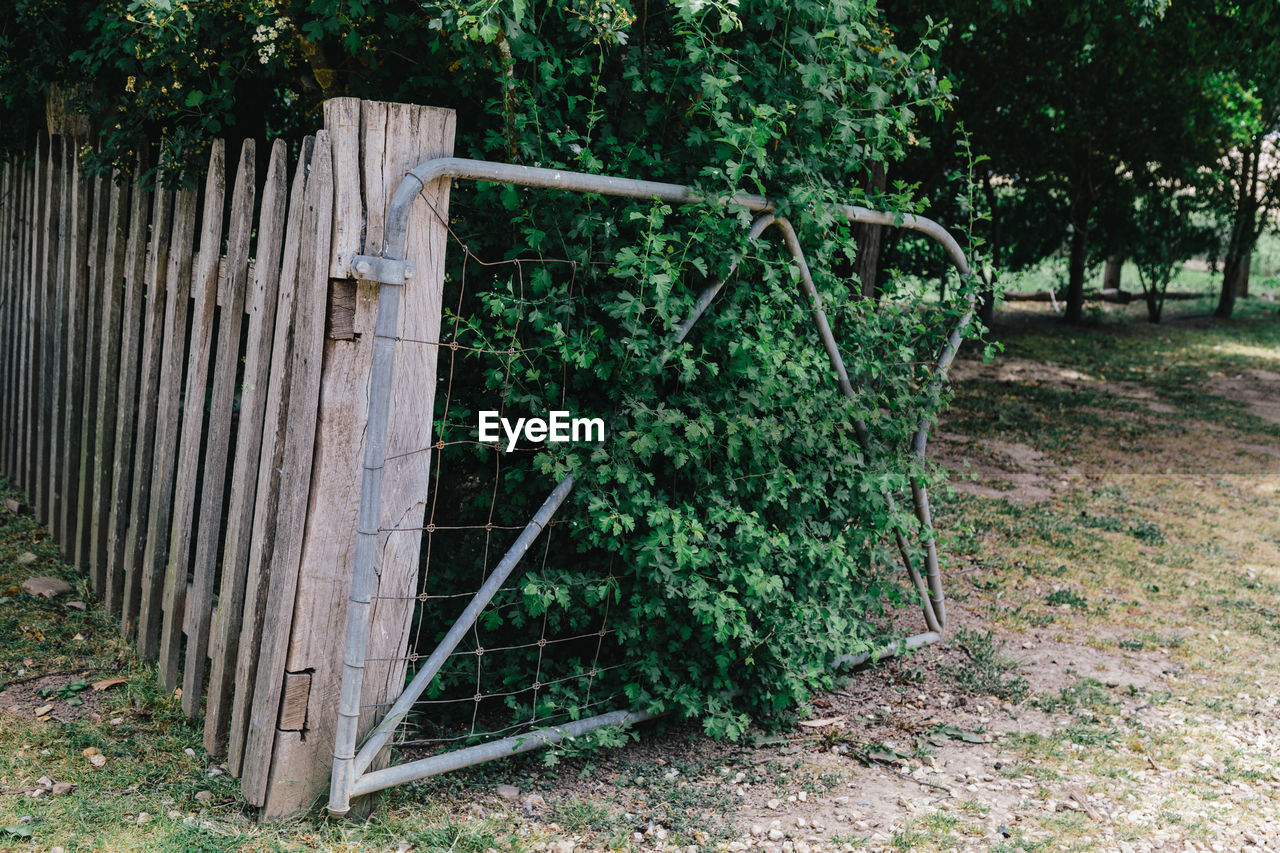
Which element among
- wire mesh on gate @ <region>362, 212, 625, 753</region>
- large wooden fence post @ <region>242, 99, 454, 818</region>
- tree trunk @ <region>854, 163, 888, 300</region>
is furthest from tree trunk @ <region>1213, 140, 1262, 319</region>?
large wooden fence post @ <region>242, 99, 454, 818</region>

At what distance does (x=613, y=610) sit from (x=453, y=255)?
1350 mm

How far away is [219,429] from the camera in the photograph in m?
3.49

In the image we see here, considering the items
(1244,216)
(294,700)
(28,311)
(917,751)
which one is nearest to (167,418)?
(294,700)

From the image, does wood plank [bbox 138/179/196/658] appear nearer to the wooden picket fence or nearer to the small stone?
the wooden picket fence

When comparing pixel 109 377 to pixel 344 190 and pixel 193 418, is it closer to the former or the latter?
pixel 193 418

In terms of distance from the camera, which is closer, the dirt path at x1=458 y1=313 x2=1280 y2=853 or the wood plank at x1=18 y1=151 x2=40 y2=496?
the dirt path at x1=458 y1=313 x2=1280 y2=853

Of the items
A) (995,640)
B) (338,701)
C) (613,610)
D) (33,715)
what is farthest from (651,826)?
(995,640)

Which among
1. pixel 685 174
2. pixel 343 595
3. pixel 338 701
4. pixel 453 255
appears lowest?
pixel 338 701

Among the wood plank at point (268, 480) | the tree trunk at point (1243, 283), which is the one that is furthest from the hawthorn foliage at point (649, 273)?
the tree trunk at point (1243, 283)

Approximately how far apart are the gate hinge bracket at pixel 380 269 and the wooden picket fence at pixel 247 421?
0.05m

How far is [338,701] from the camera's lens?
312 centimetres

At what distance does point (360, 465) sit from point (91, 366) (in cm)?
229

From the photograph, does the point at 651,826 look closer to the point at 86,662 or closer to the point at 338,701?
the point at 338,701

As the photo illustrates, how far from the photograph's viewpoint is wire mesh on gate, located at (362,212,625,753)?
3.42 m
